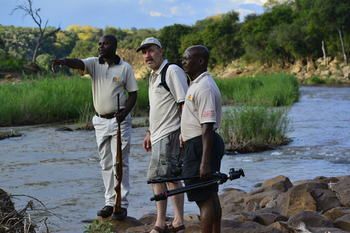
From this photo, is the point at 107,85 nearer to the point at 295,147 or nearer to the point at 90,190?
the point at 90,190

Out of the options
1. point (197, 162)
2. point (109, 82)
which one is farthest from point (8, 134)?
point (197, 162)

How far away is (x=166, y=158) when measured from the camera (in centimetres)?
568

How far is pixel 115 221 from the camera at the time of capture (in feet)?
20.7

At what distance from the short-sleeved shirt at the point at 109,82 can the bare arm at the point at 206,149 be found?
68.2 inches

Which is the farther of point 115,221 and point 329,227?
point 115,221

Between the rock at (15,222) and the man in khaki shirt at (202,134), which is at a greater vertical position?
the man in khaki shirt at (202,134)

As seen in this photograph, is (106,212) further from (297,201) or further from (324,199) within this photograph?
(324,199)

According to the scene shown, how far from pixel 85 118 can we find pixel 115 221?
45.3ft

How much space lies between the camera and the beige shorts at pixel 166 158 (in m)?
5.68

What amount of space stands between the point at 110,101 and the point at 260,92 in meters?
22.3

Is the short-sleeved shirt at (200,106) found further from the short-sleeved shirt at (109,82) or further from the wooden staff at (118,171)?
the short-sleeved shirt at (109,82)

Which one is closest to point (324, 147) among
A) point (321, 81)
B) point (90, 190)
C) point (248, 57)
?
point (90, 190)

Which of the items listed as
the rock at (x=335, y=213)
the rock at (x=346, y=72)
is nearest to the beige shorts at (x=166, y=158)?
the rock at (x=335, y=213)

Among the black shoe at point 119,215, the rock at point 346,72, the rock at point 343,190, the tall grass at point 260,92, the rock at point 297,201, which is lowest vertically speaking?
the rock at point 346,72
